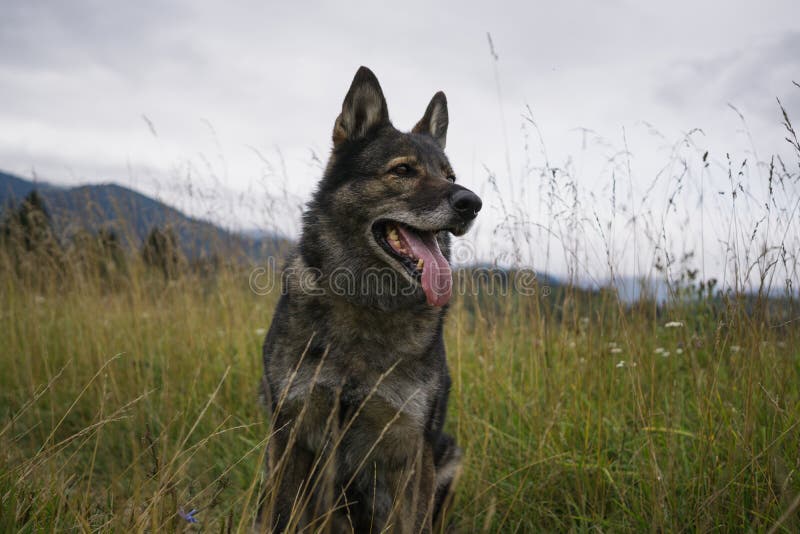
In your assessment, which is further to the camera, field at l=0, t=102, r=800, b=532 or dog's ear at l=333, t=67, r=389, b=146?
dog's ear at l=333, t=67, r=389, b=146

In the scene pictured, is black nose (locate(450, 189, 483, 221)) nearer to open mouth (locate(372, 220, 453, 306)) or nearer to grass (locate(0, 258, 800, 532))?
open mouth (locate(372, 220, 453, 306))

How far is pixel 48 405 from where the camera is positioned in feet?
14.5

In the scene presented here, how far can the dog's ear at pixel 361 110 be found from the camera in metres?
2.92

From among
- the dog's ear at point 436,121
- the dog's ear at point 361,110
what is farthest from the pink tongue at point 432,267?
the dog's ear at point 436,121

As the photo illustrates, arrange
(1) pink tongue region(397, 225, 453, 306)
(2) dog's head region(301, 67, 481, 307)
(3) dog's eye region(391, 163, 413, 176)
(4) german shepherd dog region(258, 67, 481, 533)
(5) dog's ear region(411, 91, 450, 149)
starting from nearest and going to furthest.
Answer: (4) german shepherd dog region(258, 67, 481, 533) → (1) pink tongue region(397, 225, 453, 306) → (2) dog's head region(301, 67, 481, 307) → (3) dog's eye region(391, 163, 413, 176) → (5) dog's ear region(411, 91, 450, 149)

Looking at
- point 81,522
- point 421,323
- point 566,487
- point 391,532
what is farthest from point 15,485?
point 566,487

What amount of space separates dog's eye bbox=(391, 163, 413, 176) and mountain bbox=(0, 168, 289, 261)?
3.14 metres

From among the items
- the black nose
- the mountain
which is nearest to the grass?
the mountain

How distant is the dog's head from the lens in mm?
2625

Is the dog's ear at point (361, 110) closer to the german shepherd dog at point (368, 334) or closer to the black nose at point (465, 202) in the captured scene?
the german shepherd dog at point (368, 334)

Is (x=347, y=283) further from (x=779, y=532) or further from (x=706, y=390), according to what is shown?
(x=779, y=532)

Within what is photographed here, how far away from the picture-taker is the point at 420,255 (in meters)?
2.66

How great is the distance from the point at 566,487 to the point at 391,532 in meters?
1.05

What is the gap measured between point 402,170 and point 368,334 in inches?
39.6
